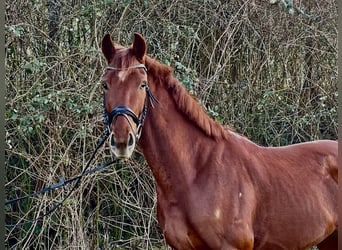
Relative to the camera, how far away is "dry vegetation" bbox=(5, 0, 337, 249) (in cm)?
559

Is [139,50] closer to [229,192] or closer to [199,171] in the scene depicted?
[199,171]

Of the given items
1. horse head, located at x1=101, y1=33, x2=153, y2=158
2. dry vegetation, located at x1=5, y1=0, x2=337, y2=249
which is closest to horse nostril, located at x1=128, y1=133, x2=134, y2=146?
horse head, located at x1=101, y1=33, x2=153, y2=158

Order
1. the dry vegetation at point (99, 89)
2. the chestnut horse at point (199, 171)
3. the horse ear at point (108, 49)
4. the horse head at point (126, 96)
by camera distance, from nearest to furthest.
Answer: the horse head at point (126, 96) → the chestnut horse at point (199, 171) → the horse ear at point (108, 49) → the dry vegetation at point (99, 89)

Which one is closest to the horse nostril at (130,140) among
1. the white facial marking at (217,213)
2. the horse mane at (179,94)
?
the horse mane at (179,94)

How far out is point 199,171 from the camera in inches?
135

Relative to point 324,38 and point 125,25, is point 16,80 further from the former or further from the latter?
point 324,38

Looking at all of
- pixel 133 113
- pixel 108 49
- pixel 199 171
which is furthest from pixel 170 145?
pixel 108 49

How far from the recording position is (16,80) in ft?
18.4

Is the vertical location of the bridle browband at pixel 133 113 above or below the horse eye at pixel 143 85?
below

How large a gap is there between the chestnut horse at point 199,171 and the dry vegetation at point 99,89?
2024mm

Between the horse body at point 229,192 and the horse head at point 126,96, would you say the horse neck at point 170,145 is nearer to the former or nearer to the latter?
the horse body at point 229,192

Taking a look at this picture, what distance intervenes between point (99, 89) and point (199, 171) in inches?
96.5

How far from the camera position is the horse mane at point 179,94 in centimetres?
343

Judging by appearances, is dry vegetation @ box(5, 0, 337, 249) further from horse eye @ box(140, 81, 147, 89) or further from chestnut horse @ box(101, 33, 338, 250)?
horse eye @ box(140, 81, 147, 89)
